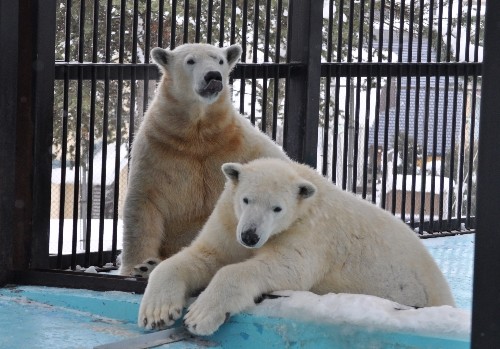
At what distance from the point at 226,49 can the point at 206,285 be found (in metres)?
1.94

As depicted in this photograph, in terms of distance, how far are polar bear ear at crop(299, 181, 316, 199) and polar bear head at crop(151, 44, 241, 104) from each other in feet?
4.34

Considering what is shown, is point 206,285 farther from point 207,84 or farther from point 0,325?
point 207,84

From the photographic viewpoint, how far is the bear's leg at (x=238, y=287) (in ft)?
11.4

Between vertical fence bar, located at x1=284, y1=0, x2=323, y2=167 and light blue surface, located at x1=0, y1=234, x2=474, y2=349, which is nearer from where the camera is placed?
light blue surface, located at x1=0, y1=234, x2=474, y2=349

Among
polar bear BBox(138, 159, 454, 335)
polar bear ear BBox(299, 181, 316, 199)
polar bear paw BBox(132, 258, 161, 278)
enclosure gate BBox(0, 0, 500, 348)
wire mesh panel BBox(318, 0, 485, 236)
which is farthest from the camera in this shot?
wire mesh panel BBox(318, 0, 485, 236)

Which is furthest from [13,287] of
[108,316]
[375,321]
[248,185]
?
[375,321]

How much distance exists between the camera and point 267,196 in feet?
12.5

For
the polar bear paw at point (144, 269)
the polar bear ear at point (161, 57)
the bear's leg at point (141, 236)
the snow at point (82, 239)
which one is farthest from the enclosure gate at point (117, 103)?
the polar bear ear at point (161, 57)

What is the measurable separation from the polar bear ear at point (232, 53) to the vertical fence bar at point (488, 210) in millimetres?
3966

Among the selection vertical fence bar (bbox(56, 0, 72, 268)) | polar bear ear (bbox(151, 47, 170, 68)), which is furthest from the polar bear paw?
polar bear ear (bbox(151, 47, 170, 68))

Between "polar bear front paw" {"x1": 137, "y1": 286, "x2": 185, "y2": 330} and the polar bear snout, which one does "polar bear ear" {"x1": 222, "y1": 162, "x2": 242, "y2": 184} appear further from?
the polar bear snout

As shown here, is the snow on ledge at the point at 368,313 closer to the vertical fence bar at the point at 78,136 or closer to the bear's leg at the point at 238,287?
the bear's leg at the point at 238,287

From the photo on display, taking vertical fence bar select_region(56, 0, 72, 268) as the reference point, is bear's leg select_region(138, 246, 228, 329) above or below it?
below

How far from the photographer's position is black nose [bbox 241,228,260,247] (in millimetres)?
3551
